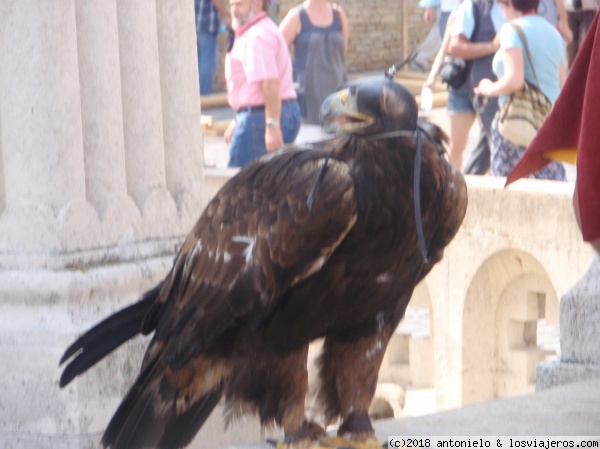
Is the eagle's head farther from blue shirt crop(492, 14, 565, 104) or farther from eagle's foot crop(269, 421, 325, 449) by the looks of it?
blue shirt crop(492, 14, 565, 104)

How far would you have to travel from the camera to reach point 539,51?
22.7 feet

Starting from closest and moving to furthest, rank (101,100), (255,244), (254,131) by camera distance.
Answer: (255,244), (101,100), (254,131)

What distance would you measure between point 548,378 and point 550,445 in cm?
107

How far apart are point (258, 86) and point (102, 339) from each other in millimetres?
3910

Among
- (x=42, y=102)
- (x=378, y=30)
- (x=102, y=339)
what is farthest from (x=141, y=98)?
(x=378, y=30)

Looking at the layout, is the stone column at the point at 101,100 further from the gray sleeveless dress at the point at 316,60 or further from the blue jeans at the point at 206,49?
the blue jeans at the point at 206,49

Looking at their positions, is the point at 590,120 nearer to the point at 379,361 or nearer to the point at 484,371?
the point at 379,361

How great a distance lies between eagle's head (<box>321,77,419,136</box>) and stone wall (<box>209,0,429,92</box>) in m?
19.8

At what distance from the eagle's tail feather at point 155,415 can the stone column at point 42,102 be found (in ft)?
3.41

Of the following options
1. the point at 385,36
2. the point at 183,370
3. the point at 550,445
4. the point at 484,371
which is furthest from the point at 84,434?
the point at 385,36

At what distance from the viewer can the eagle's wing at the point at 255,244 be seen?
2.96 meters

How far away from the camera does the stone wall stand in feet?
75.6

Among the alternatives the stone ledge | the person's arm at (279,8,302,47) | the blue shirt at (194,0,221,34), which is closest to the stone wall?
the blue shirt at (194,0,221,34)

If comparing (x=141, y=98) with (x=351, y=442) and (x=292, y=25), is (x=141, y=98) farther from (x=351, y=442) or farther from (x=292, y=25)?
(x=292, y=25)
